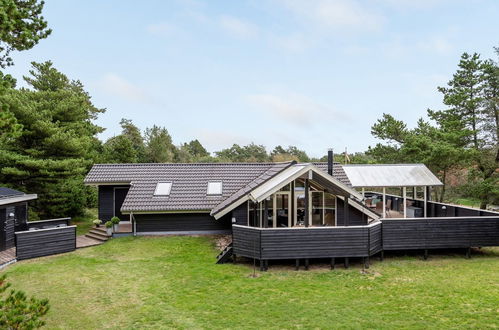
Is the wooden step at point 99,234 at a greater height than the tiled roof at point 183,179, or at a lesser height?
lesser

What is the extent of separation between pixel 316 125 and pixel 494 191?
1229 inches

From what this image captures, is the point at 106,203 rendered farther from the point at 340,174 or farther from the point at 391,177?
the point at 391,177

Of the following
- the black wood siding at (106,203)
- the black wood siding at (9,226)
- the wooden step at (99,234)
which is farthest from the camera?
the black wood siding at (106,203)

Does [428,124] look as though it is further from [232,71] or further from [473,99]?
[232,71]

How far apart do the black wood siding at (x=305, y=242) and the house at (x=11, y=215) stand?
29.2 feet

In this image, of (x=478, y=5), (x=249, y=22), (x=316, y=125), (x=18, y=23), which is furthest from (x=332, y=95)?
(x=18, y=23)

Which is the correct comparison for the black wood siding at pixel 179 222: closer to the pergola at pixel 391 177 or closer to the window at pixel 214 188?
the window at pixel 214 188

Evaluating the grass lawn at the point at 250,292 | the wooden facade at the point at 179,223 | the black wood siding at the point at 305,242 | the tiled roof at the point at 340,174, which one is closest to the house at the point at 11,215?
the grass lawn at the point at 250,292

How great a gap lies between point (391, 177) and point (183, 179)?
10412mm

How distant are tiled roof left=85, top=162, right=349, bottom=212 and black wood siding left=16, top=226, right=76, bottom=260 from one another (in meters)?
2.50

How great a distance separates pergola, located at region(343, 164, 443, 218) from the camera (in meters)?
14.3

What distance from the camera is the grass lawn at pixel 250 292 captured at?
21.6ft

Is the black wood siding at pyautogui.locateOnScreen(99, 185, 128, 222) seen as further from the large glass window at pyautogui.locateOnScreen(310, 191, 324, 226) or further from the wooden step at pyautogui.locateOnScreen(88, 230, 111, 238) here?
the large glass window at pyautogui.locateOnScreen(310, 191, 324, 226)

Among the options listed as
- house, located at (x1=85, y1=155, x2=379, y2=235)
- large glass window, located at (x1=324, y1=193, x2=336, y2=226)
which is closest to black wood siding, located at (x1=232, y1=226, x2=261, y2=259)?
house, located at (x1=85, y1=155, x2=379, y2=235)
